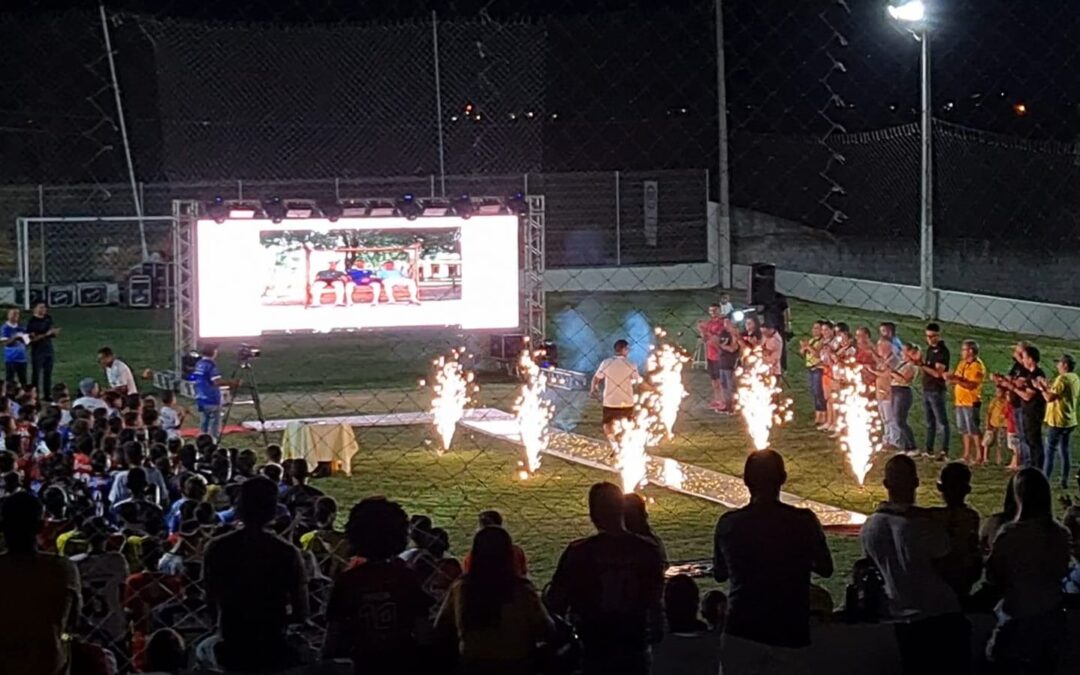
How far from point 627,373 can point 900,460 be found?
891 centimetres

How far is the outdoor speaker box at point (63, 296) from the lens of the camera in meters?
26.1

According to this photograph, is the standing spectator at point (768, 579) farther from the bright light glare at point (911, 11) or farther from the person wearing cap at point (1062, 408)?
the bright light glare at point (911, 11)

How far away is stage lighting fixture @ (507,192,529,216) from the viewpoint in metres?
20.3

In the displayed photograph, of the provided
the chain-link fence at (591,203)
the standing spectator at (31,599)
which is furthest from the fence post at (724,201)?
the standing spectator at (31,599)

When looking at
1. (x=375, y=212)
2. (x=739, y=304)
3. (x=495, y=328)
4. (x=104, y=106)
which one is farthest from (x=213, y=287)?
(x=739, y=304)

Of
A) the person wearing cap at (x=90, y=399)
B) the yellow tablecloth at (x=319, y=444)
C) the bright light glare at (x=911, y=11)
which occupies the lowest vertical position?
the yellow tablecloth at (x=319, y=444)

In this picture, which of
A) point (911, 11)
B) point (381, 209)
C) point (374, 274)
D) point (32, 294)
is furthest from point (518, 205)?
point (32, 294)

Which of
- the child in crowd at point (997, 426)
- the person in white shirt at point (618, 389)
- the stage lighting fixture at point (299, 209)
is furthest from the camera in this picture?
the stage lighting fixture at point (299, 209)

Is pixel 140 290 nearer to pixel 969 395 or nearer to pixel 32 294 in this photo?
pixel 32 294

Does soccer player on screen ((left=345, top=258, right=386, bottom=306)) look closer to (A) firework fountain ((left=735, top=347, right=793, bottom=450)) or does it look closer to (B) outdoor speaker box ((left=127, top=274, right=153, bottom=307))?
(A) firework fountain ((left=735, top=347, right=793, bottom=450))

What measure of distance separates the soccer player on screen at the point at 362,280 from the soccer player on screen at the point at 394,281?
47 mm

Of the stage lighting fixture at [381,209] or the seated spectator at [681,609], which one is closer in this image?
the seated spectator at [681,609]

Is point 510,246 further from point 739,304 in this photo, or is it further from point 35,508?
point 35,508

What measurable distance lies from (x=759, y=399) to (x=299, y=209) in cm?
712
